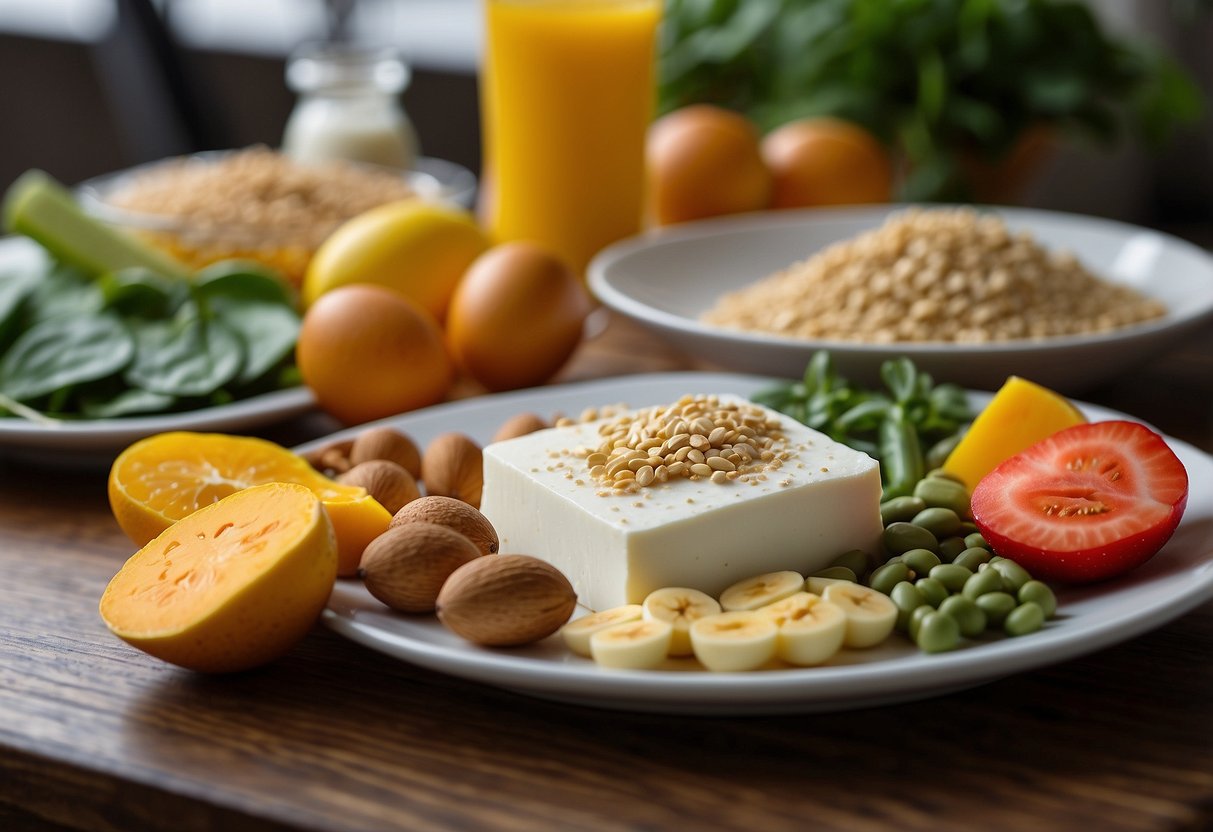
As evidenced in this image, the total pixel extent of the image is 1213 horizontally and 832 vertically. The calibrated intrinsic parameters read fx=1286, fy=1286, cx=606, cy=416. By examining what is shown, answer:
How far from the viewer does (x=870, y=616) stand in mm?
668

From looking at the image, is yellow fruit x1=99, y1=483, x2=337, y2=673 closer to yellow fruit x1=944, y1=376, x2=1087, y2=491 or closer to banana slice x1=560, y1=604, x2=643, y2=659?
banana slice x1=560, y1=604, x2=643, y2=659

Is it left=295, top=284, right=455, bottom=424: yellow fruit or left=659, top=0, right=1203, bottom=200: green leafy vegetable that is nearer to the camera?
left=295, top=284, right=455, bottom=424: yellow fruit

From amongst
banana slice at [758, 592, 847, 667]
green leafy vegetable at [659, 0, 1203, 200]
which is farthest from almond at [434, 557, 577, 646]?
green leafy vegetable at [659, 0, 1203, 200]

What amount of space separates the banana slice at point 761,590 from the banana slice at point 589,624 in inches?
2.1

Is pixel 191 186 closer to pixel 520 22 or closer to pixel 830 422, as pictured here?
pixel 520 22

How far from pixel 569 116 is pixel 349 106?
1.42 ft

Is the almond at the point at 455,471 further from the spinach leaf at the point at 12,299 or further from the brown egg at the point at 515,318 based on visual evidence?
the spinach leaf at the point at 12,299

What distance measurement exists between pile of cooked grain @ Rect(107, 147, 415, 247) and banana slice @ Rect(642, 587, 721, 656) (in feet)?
2.73

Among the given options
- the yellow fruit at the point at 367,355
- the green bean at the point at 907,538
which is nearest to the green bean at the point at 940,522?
the green bean at the point at 907,538

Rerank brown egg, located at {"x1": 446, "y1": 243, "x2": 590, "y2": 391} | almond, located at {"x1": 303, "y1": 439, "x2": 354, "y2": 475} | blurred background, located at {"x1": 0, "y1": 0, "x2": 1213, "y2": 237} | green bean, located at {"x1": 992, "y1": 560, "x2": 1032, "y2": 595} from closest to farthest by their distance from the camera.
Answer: green bean, located at {"x1": 992, "y1": 560, "x2": 1032, "y2": 595} → almond, located at {"x1": 303, "y1": 439, "x2": 354, "y2": 475} → brown egg, located at {"x1": 446, "y1": 243, "x2": 590, "y2": 391} → blurred background, located at {"x1": 0, "y1": 0, "x2": 1213, "y2": 237}

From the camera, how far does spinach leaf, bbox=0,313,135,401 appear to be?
1.10 metres

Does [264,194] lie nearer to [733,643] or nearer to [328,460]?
[328,460]

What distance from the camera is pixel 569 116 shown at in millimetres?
1497

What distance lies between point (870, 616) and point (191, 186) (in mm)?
1103
